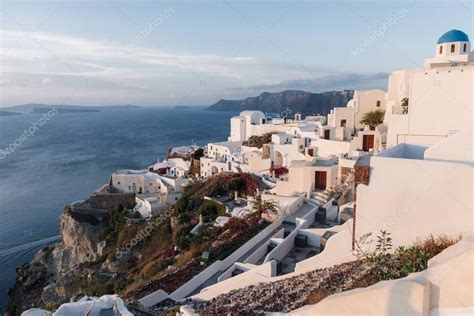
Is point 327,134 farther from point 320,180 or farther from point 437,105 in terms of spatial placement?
point 437,105

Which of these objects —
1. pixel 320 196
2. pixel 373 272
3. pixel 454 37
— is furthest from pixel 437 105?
pixel 454 37

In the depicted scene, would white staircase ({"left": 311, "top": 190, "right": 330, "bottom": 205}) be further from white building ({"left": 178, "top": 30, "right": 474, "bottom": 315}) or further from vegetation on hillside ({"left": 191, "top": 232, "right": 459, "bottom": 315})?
vegetation on hillside ({"left": 191, "top": 232, "right": 459, "bottom": 315})

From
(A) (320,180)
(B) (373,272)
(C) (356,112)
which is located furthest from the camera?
(C) (356,112)

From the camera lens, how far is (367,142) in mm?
20688

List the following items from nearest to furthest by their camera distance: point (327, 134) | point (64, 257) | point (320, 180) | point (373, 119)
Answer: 1. point (320, 180)
2. point (373, 119)
3. point (327, 134)
4. point (64, 257)

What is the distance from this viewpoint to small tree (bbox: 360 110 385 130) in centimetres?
2358

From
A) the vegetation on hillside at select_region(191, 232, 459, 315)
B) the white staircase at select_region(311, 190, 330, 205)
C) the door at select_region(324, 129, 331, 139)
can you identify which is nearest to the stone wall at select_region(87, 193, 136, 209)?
the door at select_region(324, 129, 331, 139)

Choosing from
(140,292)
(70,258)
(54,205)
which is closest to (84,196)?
(54,205)

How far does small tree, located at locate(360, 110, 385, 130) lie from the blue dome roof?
5910 millimetres

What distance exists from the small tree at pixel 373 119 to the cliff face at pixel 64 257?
865 inches

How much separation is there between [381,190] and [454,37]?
60.1 feet

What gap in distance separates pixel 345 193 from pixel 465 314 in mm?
10971

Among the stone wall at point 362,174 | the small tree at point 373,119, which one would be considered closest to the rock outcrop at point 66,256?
the small tree at point 373,119

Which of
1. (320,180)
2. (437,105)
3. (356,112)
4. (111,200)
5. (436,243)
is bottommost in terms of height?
(111,200)
